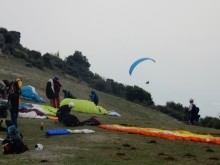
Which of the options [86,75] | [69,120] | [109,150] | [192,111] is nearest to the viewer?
[109,150]

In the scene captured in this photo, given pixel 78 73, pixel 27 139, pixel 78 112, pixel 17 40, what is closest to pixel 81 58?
pixel 78 73

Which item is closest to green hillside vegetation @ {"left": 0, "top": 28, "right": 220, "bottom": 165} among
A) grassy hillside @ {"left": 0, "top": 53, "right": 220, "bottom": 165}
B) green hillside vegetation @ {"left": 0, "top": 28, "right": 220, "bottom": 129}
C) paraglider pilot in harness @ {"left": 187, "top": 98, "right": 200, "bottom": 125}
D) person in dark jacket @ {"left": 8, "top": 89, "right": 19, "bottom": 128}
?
grassy hillside @ {"left": 0, "top": 53, "right": 220, "bottom": 165}

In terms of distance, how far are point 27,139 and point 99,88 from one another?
41.9 meters

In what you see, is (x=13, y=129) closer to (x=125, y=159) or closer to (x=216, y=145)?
(x=125, y=159)

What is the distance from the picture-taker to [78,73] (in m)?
64.8

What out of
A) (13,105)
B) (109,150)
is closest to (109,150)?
(109,150)

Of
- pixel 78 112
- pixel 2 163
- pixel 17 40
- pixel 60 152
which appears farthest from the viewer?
pixel 17 40

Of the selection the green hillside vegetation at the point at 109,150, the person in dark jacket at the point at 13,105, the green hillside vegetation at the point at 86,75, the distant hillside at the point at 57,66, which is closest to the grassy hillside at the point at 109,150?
the green hillside vegetation at the point at 109,150

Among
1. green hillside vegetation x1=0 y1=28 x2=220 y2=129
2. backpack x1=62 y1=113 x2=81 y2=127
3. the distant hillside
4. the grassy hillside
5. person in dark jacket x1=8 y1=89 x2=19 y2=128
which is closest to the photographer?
the grassy hillside

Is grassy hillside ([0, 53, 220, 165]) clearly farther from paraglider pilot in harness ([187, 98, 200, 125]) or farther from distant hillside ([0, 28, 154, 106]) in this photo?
distant hillside ([0, 28, 154, 106])

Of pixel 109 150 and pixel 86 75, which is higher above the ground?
pixel 86 75

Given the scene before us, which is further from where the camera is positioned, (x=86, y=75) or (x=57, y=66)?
(x=86, y=75)

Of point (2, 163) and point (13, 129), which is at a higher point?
point (13, 129)

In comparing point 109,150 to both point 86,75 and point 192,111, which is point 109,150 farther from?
point 86,75
